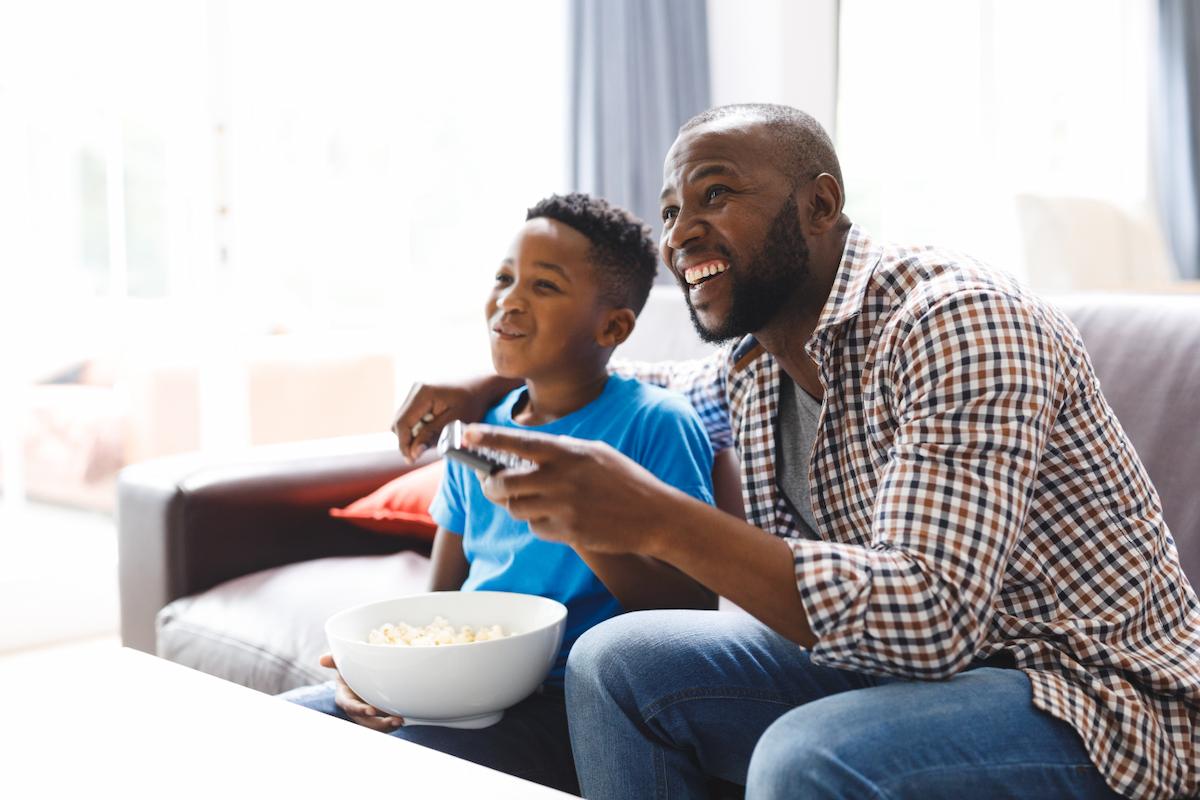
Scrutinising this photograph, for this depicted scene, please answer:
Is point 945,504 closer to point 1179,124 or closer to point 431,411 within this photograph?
point 431,411

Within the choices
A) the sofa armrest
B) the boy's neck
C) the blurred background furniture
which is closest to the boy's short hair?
the boy's neck

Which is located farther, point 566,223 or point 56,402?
point 56,402

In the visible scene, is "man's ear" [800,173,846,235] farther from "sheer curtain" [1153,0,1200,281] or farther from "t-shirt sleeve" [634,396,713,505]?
"sheer curtain" [1153,0,1200,281]

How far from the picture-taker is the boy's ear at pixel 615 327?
1.60 m

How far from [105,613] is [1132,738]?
8.62 ft

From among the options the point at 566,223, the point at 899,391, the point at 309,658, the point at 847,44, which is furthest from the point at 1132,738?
the point at 847,44

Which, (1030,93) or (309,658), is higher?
(1030,93)

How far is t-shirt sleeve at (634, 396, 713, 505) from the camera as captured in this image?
1.44m

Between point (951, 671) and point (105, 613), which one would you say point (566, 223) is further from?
point (105, 613)

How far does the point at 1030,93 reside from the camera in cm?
523

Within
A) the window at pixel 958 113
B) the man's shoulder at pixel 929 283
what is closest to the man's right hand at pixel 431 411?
the man's shoulder at pixel 929 283

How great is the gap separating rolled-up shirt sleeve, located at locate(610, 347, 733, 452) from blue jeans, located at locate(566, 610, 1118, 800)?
1.37 feet

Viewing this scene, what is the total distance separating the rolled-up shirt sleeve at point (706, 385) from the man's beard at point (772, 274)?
27cm

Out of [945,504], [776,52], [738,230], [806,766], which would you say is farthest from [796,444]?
[776,52]
